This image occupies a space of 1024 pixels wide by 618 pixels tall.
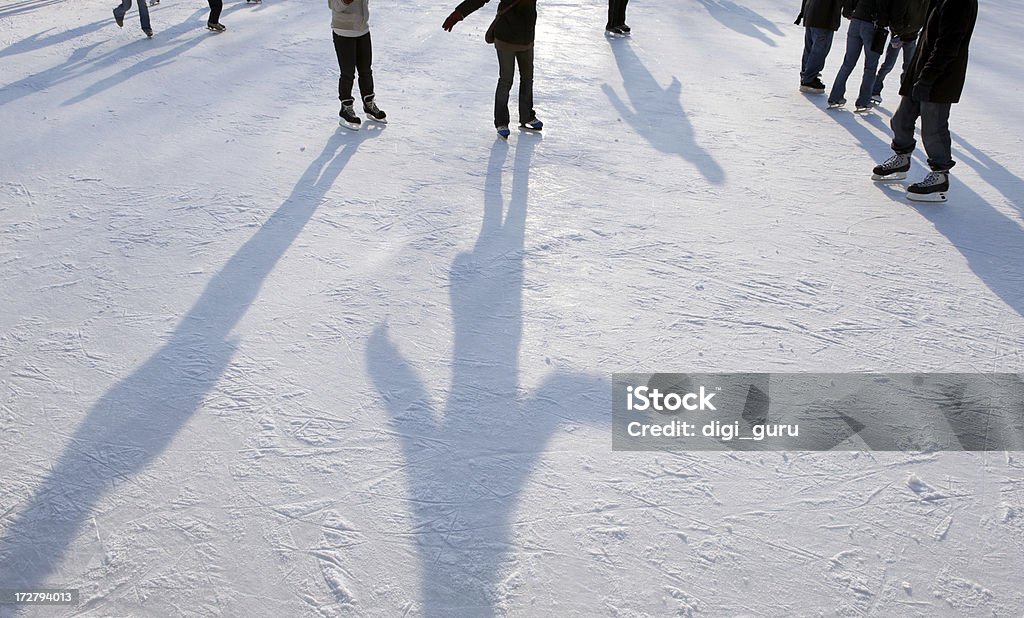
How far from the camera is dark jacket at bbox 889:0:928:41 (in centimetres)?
518

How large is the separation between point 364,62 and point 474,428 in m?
3.52

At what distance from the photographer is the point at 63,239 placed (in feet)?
11.8

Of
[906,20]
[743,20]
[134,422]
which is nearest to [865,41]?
Answer: [906,20]

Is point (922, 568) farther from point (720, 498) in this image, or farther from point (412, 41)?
point (412, 41)

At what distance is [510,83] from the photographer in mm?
4992

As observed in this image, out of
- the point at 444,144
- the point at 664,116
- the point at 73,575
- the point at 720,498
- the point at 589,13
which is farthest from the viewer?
the point at 589,13

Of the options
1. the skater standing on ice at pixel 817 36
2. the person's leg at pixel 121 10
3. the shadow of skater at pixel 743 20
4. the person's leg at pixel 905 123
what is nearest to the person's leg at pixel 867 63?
the skater standing on ice at pixel 817 36

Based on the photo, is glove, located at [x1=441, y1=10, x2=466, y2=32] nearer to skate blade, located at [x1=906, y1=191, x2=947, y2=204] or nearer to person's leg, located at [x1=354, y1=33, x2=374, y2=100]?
person's leg, located at [x1=354, y1=33, x2=374, y2=100]

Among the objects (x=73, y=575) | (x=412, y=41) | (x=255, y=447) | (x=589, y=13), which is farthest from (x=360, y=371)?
(x=589, y=13)

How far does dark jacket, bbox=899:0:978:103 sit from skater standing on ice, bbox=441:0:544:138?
2262 millimetres

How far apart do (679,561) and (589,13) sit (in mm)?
8804

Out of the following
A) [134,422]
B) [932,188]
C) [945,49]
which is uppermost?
[945,49]

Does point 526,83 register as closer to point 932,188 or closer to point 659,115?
point 659,115

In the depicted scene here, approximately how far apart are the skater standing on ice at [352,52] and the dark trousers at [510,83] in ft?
3.02
